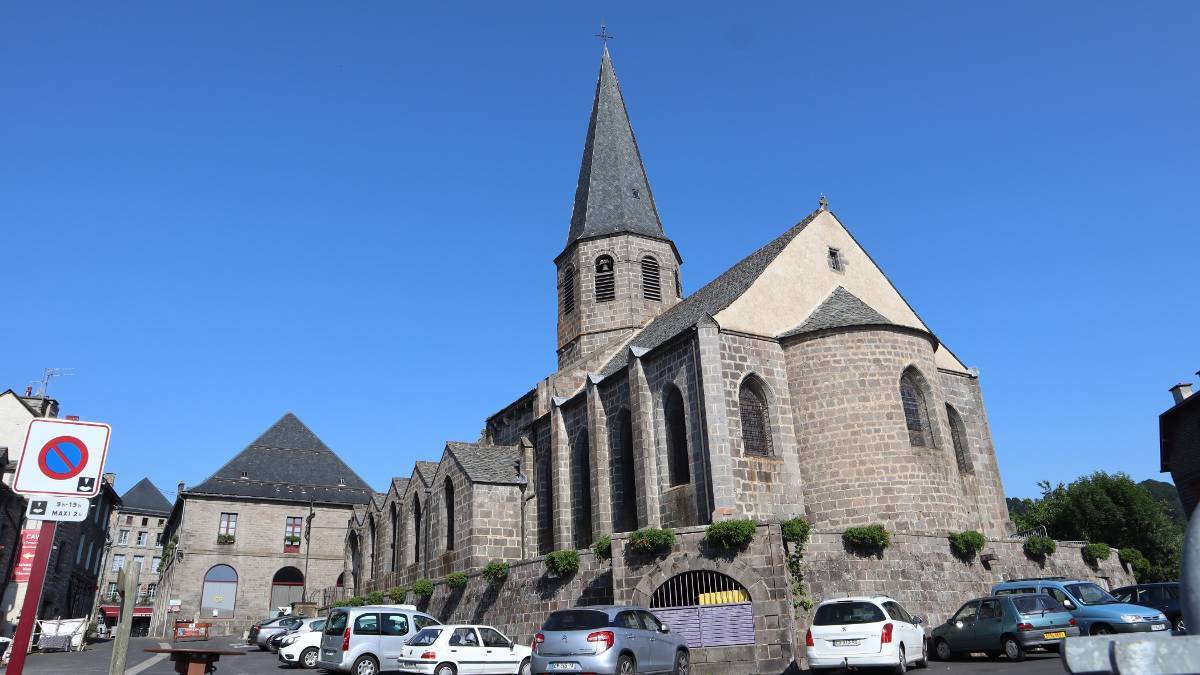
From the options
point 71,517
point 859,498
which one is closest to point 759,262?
point 859,498

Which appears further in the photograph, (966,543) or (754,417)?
(754,417)

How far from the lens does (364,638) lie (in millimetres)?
17766

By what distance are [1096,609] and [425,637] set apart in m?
13.9

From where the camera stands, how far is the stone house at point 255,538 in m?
45.5

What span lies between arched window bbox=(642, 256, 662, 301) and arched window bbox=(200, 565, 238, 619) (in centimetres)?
3016

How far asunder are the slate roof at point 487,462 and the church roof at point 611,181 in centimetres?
1070

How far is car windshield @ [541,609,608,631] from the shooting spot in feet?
44.9

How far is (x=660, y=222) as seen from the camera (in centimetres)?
3784

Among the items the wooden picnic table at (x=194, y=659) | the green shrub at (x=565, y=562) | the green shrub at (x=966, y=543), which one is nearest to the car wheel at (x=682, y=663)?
the green shrub at (x=565, y=562)

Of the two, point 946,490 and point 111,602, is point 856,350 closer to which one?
point 946,490

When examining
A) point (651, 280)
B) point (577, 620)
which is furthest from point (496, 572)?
point (651, 280)

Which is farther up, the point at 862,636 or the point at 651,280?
the point at 651,280

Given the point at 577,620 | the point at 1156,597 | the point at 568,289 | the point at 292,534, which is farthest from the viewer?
the point at 292,534

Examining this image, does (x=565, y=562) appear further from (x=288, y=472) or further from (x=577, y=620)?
(x=288, y=472)
